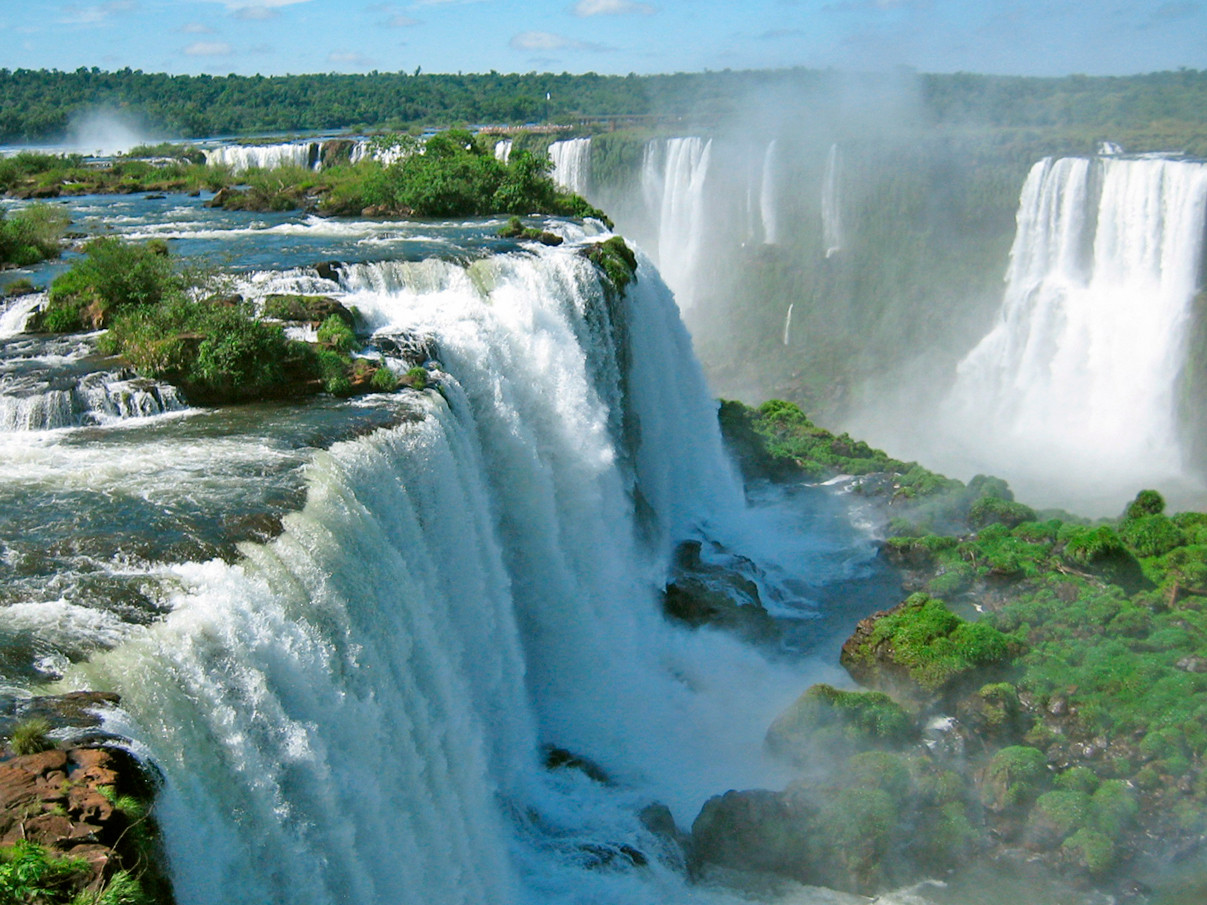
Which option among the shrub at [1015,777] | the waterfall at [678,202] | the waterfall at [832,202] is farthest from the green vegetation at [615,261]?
the waterfall at [832,202]

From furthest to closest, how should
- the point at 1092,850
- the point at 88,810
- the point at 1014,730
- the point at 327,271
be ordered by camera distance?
the point at 327,271 < the point at 1014,730 < the point at 1092,850 < the point at 88,810

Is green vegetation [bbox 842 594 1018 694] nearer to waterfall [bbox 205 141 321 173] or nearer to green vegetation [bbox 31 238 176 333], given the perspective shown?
green vegetation [bbox 31 238 176 333]

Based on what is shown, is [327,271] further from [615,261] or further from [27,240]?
[27,240]

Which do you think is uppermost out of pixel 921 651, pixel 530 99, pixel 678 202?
pixel 530 99

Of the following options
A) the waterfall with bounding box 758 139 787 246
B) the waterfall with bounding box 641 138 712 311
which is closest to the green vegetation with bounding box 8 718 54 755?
the waterfall with bounding box 641 138 712 311

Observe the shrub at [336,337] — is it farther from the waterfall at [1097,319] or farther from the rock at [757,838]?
the waterfall at [1097,319]

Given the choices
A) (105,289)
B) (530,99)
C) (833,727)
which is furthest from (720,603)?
(530,99)

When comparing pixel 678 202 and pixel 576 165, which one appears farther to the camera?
pixel 576 165
